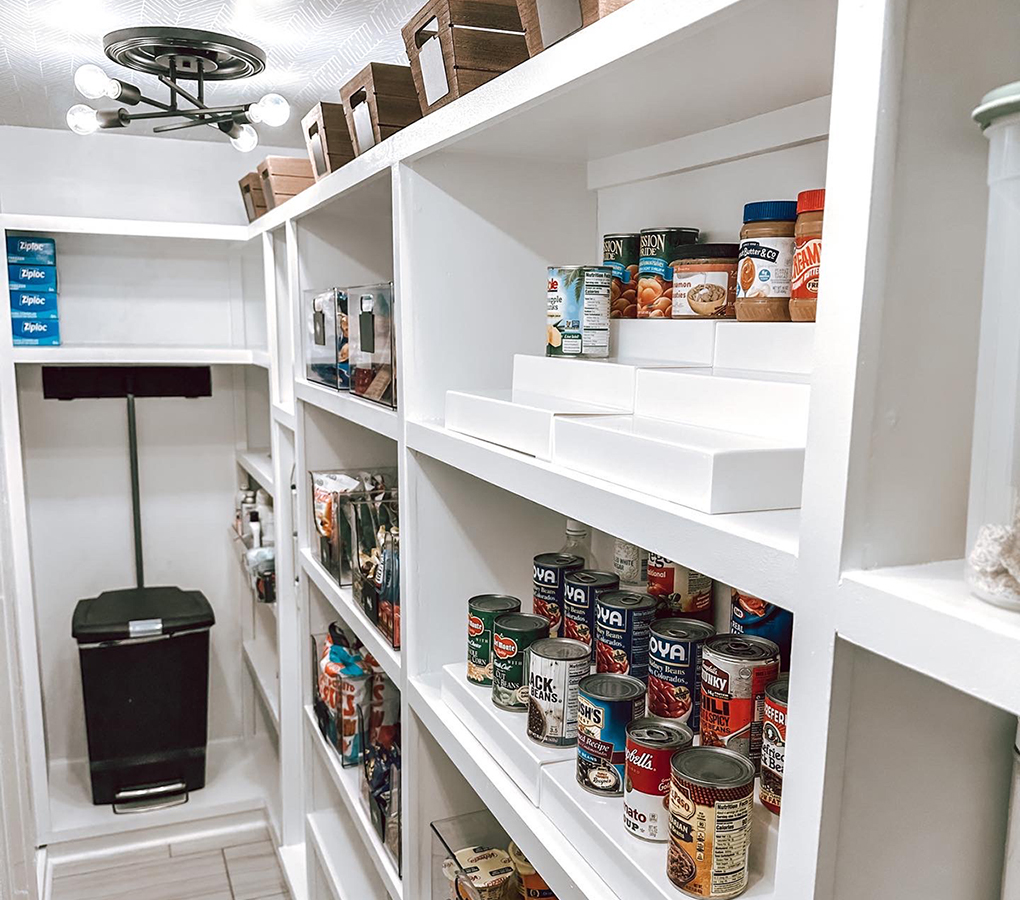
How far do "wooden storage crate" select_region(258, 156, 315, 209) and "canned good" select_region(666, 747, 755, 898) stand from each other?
2078 mm

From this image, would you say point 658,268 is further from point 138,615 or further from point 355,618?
point 138,615

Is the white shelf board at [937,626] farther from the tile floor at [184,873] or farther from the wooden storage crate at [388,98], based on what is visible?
the tile floor at [184,873]

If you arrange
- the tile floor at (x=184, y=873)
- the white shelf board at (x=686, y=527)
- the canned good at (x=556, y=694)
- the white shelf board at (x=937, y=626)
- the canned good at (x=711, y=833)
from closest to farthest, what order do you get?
the white shelf board at (x=937, y=626) → the white shelf board at (x=686, y=527) → the canned good at (x=711, y=833) → the canned good at (x=556, y=694) → the tile floor at (x=184, y=873)

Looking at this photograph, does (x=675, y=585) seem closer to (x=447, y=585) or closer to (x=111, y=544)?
(x=447, y=585)

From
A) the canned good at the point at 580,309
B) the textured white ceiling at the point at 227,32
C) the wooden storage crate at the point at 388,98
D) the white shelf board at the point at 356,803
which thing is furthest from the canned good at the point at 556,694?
the textured white ceiling at the point at 227,32

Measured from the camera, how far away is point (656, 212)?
4.35 ft

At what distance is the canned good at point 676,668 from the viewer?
1014mm

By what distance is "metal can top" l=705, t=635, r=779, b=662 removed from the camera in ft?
3.06

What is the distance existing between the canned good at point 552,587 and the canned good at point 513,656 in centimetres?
7

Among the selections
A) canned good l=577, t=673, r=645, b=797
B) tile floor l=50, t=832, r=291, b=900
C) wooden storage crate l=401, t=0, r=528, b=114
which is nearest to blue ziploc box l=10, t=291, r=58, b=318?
tile floor l=50, t=832, r=291, b=900

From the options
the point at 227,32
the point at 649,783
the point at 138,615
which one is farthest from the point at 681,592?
the point at 138,615

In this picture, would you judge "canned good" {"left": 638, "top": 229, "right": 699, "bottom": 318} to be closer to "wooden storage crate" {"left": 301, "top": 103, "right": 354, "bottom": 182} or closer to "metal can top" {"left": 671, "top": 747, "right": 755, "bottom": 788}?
"metal can top" {"left": 671, "top": 747, "right": 755, "bottom": 788}

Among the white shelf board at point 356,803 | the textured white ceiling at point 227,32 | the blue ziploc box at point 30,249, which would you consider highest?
the textured white ceiling at point 227,32

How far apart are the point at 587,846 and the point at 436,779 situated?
0.59 m
